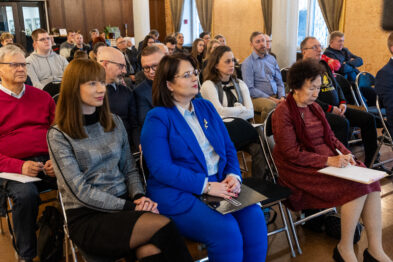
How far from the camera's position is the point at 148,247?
170cm

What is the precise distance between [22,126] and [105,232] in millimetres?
1312

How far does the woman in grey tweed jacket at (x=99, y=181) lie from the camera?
5.58ft

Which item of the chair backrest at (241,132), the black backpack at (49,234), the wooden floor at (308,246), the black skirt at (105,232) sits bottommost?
the wooden floor at (308,246)

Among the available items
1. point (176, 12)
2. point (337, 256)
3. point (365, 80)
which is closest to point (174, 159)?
point (337, 256)

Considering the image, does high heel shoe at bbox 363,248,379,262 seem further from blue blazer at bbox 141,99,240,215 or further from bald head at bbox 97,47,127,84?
bald head at bbox 97,47,127,84

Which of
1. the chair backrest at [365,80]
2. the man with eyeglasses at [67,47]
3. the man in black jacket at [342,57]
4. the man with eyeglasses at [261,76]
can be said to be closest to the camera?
the chair backrest at [365,80]

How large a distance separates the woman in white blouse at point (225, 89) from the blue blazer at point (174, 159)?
1.33 metres

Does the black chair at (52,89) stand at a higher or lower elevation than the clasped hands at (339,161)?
higher

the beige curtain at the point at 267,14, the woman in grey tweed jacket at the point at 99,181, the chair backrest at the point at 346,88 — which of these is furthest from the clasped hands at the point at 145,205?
the beige curtain at the point at 267,14

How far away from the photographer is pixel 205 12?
40.0 ft

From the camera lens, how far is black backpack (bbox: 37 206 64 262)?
2307 millimetres

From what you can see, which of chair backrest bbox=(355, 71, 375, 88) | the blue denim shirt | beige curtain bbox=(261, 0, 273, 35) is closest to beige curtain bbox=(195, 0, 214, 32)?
beige curtain bbox=(261, 0, 273, 35)

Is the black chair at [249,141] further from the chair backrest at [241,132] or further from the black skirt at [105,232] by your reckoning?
the black skirt at [105,232]

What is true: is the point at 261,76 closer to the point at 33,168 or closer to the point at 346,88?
the point at 346,88
